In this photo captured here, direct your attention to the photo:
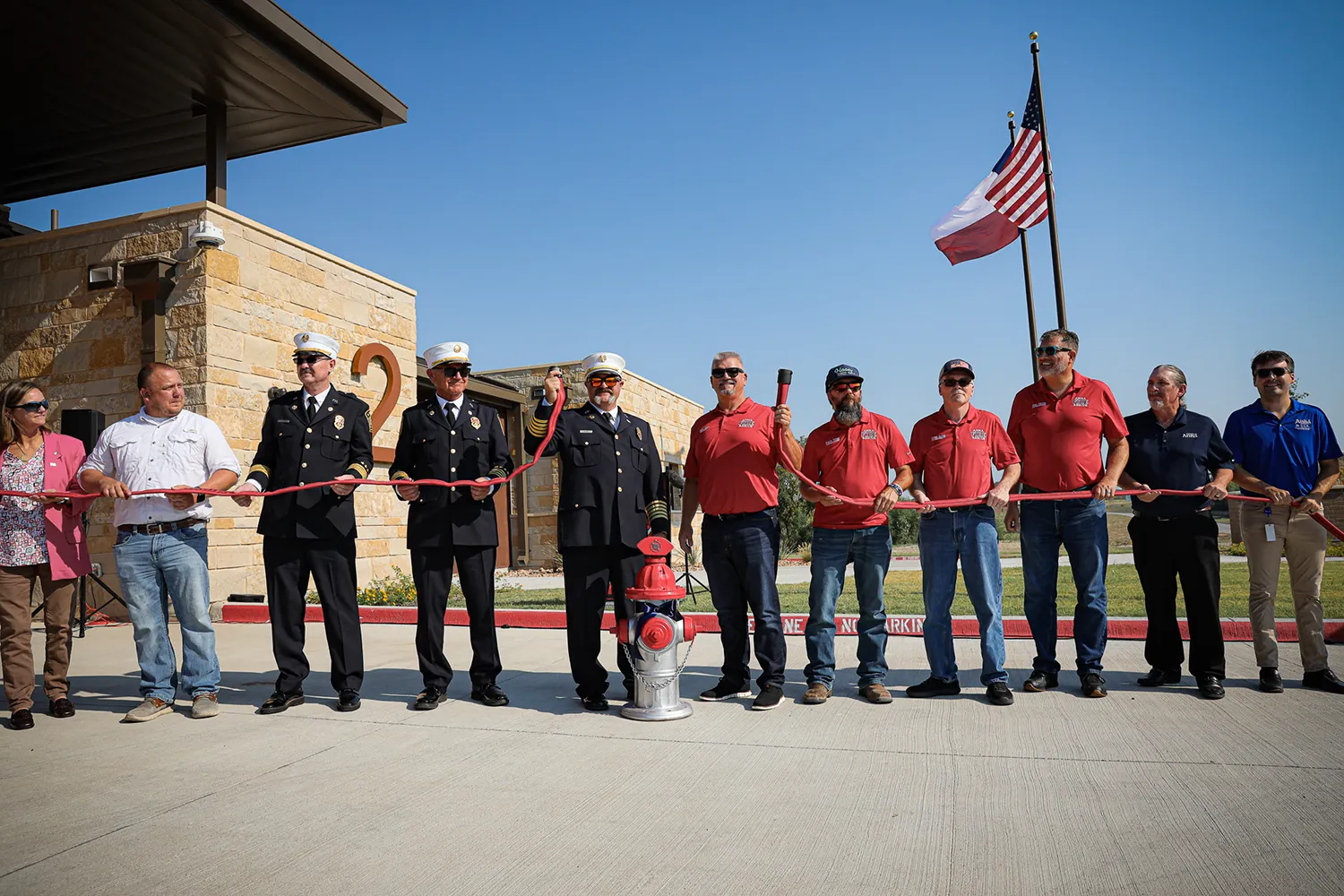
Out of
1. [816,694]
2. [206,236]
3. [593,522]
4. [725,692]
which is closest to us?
[816,694]

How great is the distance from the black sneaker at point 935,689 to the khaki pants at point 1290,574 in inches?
70.6

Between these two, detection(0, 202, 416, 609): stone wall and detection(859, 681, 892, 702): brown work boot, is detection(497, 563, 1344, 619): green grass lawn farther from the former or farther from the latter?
detection(0, 202, 416, 609): stone wall

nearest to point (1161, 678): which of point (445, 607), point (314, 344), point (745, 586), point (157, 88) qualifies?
point (745, 586)

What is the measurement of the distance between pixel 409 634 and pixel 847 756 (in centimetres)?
586

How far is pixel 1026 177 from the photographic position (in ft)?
39.8

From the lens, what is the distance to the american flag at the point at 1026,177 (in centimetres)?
1197

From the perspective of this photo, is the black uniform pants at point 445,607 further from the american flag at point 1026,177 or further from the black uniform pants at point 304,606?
the american flag at point 1026,177

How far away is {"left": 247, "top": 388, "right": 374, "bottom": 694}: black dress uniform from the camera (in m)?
5.20

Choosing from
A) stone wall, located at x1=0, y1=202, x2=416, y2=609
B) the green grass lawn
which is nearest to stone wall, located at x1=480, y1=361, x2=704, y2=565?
the green grass lawn

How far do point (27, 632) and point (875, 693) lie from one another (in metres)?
5.02

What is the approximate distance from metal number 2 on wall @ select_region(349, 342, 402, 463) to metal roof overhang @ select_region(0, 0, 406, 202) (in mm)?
3249

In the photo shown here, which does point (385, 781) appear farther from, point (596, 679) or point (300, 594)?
point (300, 594)

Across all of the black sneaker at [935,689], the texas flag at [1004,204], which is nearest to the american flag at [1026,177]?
the texas flag at [1004,204]

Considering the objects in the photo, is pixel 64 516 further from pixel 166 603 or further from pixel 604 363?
pixel 604 363
